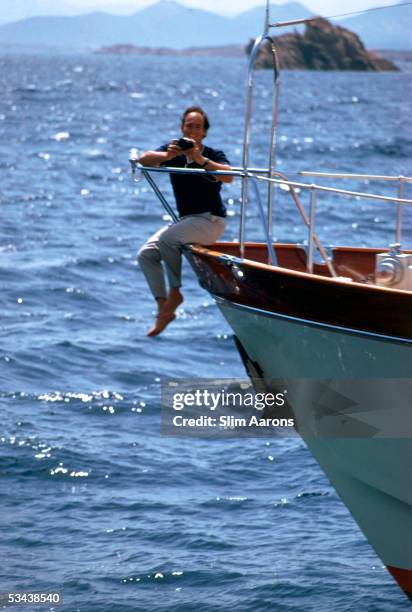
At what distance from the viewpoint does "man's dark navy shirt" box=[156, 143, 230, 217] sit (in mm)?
8719

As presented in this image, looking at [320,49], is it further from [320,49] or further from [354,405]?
[354,405]

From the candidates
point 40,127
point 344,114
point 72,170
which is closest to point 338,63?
point 344,114

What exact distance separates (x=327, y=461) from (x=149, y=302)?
11.4 m

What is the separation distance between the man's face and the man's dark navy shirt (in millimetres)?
220

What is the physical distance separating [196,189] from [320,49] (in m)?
148

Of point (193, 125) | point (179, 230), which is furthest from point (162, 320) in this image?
point (193, 125)

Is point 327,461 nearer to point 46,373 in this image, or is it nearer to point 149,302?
point 46,373

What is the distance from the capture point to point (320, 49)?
153 m

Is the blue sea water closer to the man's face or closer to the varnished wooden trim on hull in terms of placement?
the varnished wooden trim on hull

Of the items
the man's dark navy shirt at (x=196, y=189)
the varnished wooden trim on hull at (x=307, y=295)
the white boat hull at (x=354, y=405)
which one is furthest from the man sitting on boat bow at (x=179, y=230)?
the white boat hull at (x=354, y=405)

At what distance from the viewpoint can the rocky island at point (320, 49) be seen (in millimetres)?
152125

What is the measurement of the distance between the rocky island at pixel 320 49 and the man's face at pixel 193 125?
5563 inches

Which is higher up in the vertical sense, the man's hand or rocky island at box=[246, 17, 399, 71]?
the man's hand

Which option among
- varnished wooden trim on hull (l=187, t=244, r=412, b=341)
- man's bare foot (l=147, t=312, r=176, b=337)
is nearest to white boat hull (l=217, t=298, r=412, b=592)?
varnished wooden trim on hull (l=187, t=244, r=412, b=341)
